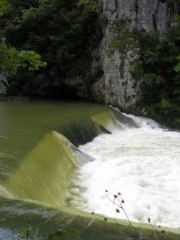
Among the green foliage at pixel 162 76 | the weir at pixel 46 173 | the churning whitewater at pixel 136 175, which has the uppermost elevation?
the green foliage at pixel 162 76

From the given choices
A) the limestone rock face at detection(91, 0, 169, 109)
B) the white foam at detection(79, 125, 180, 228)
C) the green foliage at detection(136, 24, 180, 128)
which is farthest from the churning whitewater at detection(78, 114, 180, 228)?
the limestone rock face at detection(91, 0, 169, 109)

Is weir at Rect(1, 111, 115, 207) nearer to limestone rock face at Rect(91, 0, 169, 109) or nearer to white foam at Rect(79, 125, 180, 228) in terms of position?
white foam at Rect(79, 125, 180, 228)

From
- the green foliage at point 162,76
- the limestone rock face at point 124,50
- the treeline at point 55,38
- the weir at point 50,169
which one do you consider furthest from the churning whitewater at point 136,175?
the treeline at point 55,38

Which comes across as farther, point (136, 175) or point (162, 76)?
point (162, 76)

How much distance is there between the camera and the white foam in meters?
6.68

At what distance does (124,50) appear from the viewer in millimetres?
15484

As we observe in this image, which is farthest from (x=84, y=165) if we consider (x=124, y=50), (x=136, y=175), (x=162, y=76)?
(x=162, y=76)

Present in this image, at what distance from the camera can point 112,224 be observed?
4172 millimetres

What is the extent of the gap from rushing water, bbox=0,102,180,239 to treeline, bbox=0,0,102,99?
401 centimetres

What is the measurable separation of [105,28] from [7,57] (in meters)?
12.4

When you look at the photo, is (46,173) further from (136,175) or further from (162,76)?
(162,76)

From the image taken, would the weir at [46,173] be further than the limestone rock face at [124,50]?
No

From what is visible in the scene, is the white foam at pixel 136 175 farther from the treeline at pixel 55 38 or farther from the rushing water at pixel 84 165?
the treeline at pixel 55 38

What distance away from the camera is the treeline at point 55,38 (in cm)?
1703
